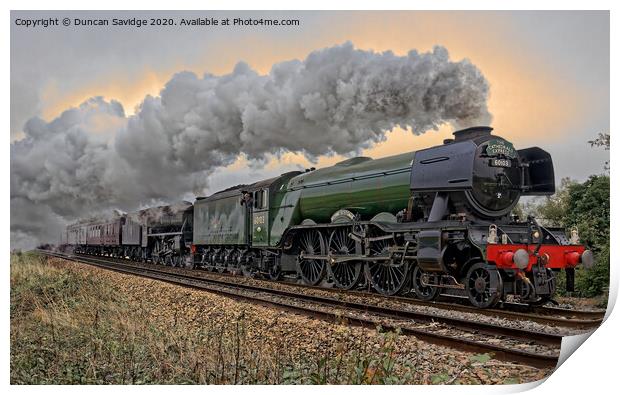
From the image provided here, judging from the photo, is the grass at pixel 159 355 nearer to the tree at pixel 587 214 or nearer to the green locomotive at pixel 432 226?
the green locomotive at pixel 432 226

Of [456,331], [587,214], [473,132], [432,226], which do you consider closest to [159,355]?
[456,331]

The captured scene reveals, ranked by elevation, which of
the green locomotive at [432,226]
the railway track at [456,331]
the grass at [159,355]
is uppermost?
the green locomotive at [432,226]

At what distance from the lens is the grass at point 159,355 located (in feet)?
19.7

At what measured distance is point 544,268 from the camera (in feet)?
26.2

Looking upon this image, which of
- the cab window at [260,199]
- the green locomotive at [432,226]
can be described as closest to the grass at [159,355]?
the green locomotive at [432,226]

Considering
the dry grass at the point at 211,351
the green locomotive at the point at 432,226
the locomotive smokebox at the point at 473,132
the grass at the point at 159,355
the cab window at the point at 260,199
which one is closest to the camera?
the dry grass at the point at 211,351

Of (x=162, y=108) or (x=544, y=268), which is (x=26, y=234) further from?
(x=544, y=268)

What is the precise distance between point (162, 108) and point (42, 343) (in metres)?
3.85

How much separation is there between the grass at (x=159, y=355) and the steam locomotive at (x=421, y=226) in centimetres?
229

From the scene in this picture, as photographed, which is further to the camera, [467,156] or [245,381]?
[467,156]

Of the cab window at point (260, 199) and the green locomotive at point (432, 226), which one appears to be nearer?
the green locomotive at point (432, 226)

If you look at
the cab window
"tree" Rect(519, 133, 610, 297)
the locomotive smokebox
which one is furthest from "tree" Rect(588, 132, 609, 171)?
the cab window

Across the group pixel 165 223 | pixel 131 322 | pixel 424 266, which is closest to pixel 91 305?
pixel 131 322

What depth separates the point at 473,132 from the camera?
8820 mm
